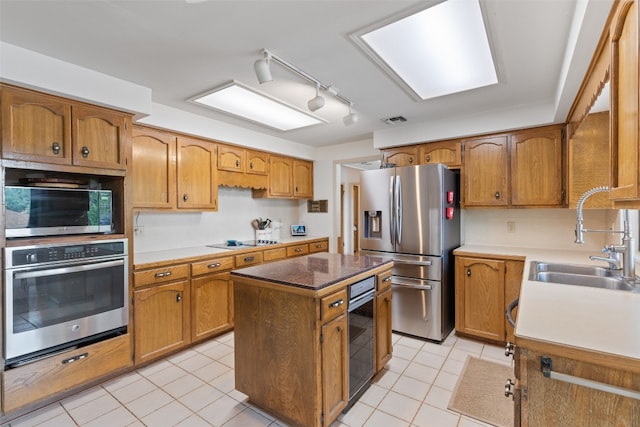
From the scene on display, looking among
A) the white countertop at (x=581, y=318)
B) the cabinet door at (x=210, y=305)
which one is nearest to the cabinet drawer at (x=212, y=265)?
the cabinet door at (x=210, y=305)

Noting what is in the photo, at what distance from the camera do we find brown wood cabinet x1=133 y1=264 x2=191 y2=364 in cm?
249

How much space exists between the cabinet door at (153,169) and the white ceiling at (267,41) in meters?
0.43

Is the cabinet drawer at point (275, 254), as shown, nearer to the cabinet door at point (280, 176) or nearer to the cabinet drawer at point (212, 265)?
the cabinet drawer at point (212, 265)

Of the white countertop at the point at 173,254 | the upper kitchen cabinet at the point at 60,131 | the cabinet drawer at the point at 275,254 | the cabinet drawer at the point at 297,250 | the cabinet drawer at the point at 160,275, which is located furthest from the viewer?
the cabinet drawer at the point at 297,250

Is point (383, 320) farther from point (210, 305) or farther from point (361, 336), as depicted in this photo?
point (210, 305)

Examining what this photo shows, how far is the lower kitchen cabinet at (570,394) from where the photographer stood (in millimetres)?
976

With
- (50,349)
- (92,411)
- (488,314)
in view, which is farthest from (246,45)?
(488,314)

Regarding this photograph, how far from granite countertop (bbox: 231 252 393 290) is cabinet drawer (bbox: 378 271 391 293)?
0.08 metres

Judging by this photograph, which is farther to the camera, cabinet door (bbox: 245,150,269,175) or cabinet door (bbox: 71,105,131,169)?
cabinet door (bbox: 245,150,269,175)

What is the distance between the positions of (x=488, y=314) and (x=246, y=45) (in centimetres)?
309

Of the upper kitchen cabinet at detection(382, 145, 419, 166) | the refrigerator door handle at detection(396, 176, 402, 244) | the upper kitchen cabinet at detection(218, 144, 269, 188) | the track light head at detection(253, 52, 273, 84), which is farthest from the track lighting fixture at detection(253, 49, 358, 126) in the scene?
the upper kitchen cabinet at detection(218, 144, 269, 188)

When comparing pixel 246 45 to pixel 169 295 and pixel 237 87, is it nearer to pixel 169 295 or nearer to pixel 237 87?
pixel 237 87

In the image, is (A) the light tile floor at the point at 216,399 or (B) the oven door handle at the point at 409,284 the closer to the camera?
(A) the light tile floor at the point at 216,399

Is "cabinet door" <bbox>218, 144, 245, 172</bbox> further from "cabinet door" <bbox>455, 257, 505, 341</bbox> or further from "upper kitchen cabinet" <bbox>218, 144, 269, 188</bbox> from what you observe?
"cabinet door" <bbox>455, 257, 505, 341</bbox>
